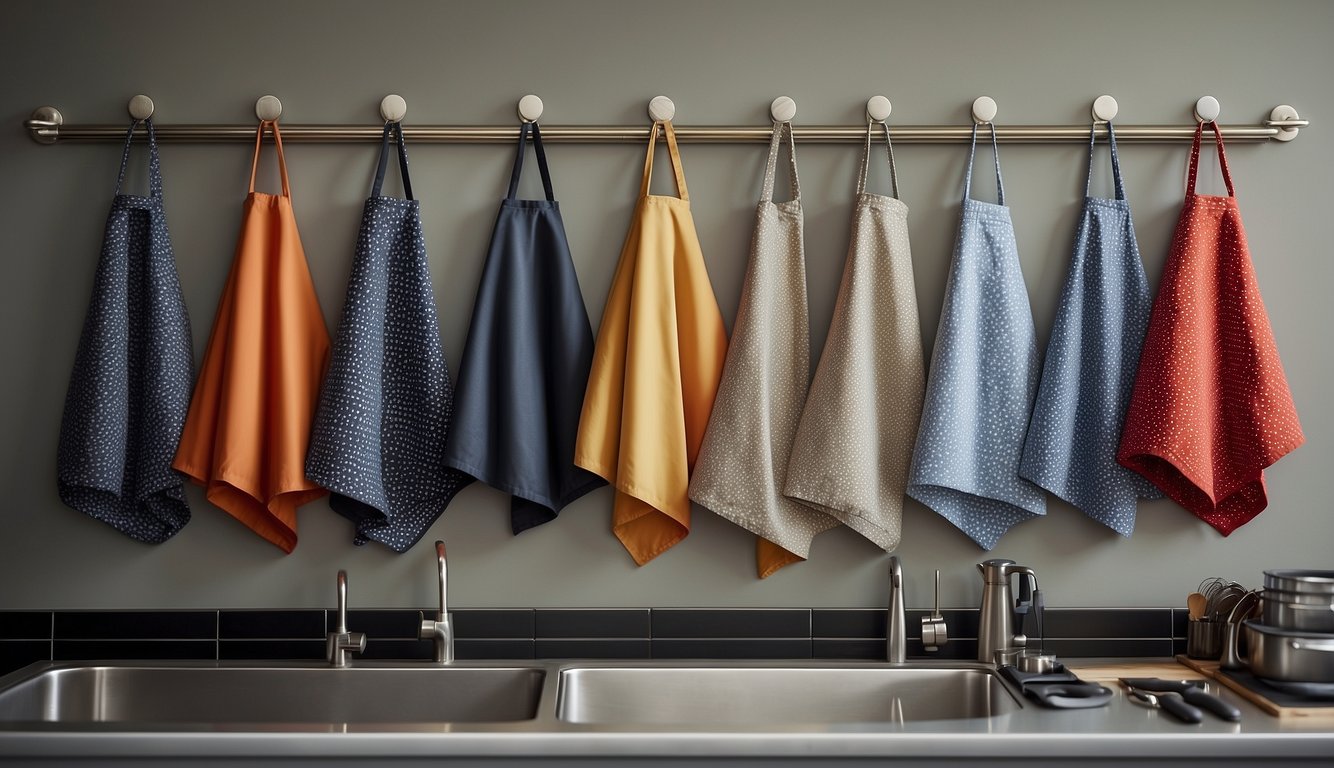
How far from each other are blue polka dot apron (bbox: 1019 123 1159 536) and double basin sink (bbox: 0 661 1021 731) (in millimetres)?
383

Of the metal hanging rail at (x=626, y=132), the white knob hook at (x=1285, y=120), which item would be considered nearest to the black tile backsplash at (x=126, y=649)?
the metal hanging rail at (x=626, y=132)

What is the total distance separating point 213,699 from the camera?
1.83 m

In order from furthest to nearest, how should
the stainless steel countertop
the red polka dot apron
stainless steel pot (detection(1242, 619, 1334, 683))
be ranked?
1. the red polka dot apron
2. stainless steel pot (detection(1242, 619, 1334, 683))
3. the stainless steel countertop

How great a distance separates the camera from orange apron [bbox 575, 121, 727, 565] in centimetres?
179

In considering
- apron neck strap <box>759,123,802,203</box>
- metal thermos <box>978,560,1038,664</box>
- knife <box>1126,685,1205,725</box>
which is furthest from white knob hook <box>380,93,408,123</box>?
knife <box>1126,685,1205,725</box>

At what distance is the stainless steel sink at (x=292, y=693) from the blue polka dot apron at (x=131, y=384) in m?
0.27

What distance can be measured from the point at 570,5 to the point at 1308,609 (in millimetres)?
1644

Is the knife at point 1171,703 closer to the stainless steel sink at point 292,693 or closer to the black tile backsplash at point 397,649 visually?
the stainless steel sink at point 292,693

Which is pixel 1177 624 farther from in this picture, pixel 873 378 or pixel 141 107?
pixel 141 107

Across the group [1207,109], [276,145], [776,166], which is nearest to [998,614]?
[776,166]

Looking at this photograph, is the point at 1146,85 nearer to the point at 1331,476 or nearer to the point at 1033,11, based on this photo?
the point at 1033,11

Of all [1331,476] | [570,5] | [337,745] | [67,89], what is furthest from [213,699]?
[1331,476]

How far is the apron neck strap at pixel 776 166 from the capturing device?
1.86 m

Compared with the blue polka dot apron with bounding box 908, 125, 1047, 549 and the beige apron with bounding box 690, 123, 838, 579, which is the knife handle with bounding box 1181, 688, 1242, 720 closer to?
the blue polka dot apron with bounding box 908, 125, 1047, 549
